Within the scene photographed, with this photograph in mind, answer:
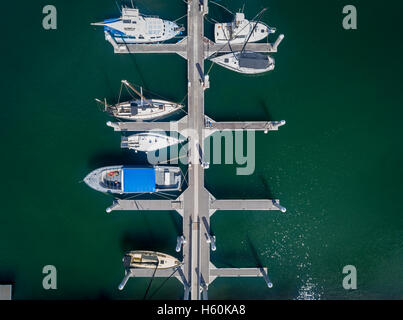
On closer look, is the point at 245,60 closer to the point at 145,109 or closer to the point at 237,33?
the point at 237,33

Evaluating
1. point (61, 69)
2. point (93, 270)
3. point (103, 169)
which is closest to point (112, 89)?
point (61, 69)

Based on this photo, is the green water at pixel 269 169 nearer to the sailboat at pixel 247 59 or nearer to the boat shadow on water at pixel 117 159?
the boat shadow on water at pixel 117 159

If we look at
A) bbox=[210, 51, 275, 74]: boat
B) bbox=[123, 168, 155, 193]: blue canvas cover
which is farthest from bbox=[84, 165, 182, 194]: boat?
bbox=[210, 51, 275, 74]: boat

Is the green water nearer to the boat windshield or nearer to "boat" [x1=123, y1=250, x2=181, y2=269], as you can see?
"boat" [x1=123, y1=250, x2=181, y2=269]

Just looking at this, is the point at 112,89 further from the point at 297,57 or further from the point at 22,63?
the point at 297,57

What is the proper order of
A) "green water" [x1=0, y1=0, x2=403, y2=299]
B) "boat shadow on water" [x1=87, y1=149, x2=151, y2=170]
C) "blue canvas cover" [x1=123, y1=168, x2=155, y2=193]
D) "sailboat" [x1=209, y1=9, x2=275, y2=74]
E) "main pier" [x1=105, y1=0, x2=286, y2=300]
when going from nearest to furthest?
"blue canvas cover" [x1=123, y1=168, x2=155, y2=193], "sailboat" [x1=209, y1=9, x2=275, y2=74], "main pier" [x1=105, y1=0, x2=286, y2=300], "boat shadow on water" [x1=87, y1=149, x2=151, y2=170], "green water" [x1=0, y1=0, x2=403, y2=299]

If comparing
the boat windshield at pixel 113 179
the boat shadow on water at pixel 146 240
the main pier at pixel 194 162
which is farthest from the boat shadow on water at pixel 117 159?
the boat shadow on water at pixel 146 240
